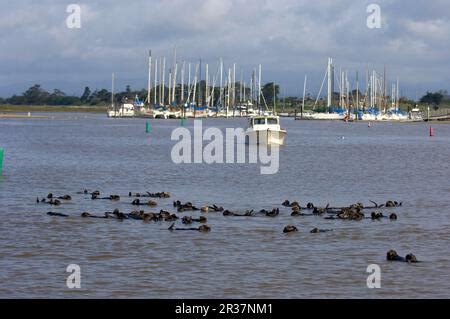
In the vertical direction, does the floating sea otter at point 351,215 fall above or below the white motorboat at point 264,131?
below

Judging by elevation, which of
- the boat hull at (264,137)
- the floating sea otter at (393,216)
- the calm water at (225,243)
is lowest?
the calm water at (225,243)

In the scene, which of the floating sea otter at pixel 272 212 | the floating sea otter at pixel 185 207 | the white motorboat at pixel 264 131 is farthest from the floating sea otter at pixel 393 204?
the white motorboat at pixel 264 131

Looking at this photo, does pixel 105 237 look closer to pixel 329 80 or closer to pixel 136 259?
pixel 136 259

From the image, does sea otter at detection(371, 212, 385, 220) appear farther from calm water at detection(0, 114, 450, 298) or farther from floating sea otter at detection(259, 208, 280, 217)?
floating sea otter at detection(259, 208, 280, 217)

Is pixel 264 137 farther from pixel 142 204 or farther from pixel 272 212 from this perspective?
pixel 272 212

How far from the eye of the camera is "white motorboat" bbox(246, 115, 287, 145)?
74562 mm

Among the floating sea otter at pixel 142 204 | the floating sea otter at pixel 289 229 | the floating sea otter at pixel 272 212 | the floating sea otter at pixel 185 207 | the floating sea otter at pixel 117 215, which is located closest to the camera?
the floating sea otter at pixel 289 229

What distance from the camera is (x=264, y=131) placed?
245ft

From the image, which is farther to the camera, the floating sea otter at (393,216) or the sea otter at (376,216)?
the floating sea otter at (393,216)

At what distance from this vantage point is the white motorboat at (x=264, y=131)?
74562mm

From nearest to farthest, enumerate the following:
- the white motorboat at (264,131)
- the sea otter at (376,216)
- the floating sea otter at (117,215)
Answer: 1. the floating sea otter at (117,215)
2. the sea otter at (376,216)
3. the white motorboat at (264,131)

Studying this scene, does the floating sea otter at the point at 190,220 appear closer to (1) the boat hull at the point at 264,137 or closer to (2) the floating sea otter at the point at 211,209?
(2) the floating sea otter at the point at 211,209

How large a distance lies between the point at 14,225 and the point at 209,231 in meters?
6.21
